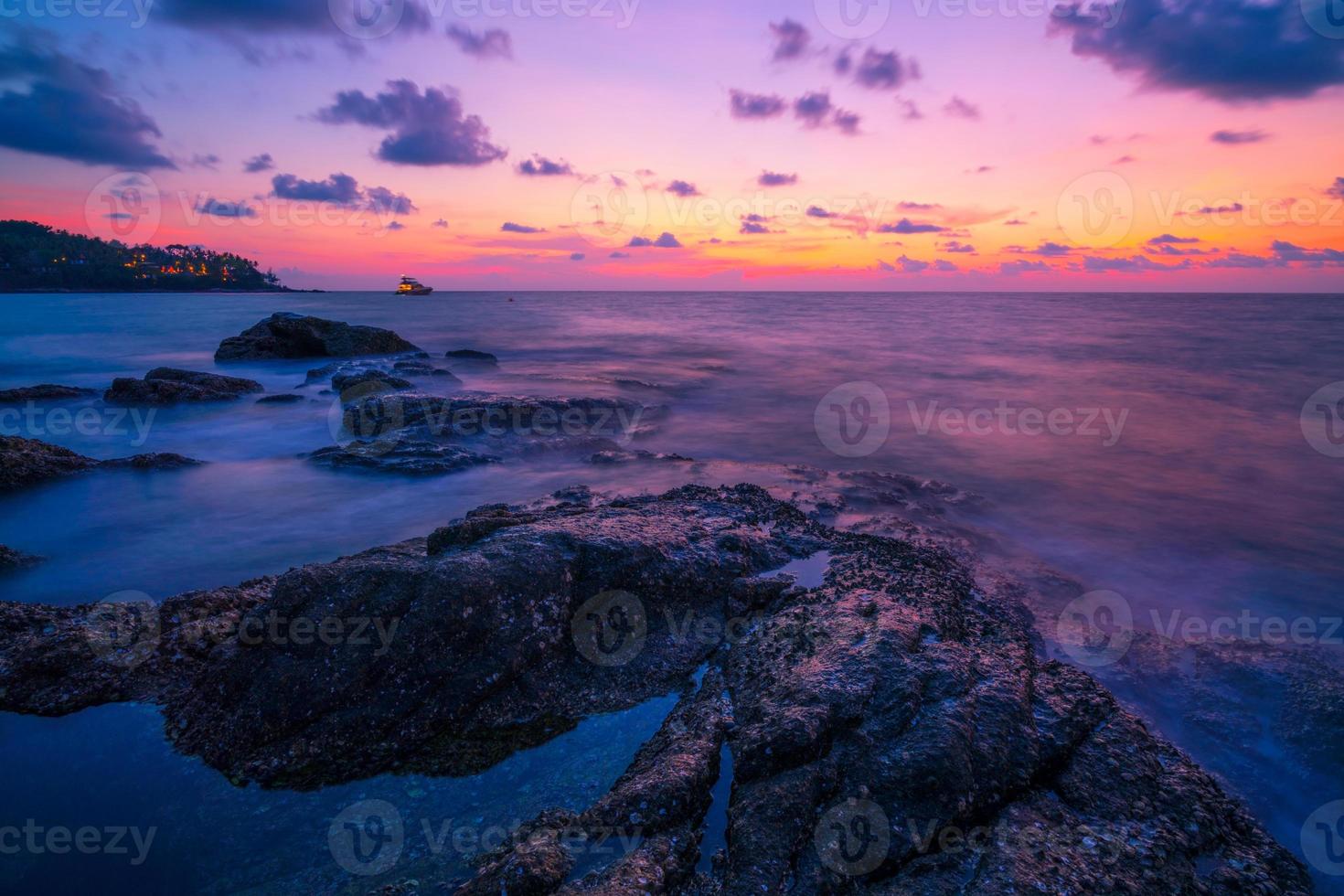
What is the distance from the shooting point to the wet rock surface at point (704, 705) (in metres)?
2.73

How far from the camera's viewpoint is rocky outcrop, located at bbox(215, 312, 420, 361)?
76.5ft

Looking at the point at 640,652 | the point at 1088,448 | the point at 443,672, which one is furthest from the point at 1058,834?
the point at 1088,448

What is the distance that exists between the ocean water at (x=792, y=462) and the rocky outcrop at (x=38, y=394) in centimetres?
115

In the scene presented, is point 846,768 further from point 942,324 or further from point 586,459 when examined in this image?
point 942,324

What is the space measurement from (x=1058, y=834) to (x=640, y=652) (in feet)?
8.24

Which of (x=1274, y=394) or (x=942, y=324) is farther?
(x=942, y=324)

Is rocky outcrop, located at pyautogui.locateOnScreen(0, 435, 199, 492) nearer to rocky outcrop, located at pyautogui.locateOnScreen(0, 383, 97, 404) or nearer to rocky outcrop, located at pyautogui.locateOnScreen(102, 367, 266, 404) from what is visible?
rocky outcrop, located at pyautogui.locateOnScreen(102, 367, 266, 404)

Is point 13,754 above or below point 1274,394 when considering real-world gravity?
below

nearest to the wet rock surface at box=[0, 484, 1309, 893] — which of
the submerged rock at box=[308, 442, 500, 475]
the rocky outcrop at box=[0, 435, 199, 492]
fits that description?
the submerged rock at box=[308, 442, 500, 475]

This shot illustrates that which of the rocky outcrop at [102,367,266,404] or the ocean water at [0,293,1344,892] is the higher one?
the rocky outcrop at [102,367,266,404]

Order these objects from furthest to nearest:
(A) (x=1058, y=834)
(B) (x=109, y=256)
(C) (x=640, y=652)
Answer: (B) (x=109, y=256)
(C) (x=640, y=652)
(A) (x=1058, y=834)

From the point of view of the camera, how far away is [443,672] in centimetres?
384

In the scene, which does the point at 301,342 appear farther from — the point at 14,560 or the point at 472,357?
the point at 14,560

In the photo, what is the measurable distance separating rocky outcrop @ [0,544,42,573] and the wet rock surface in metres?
2.15
